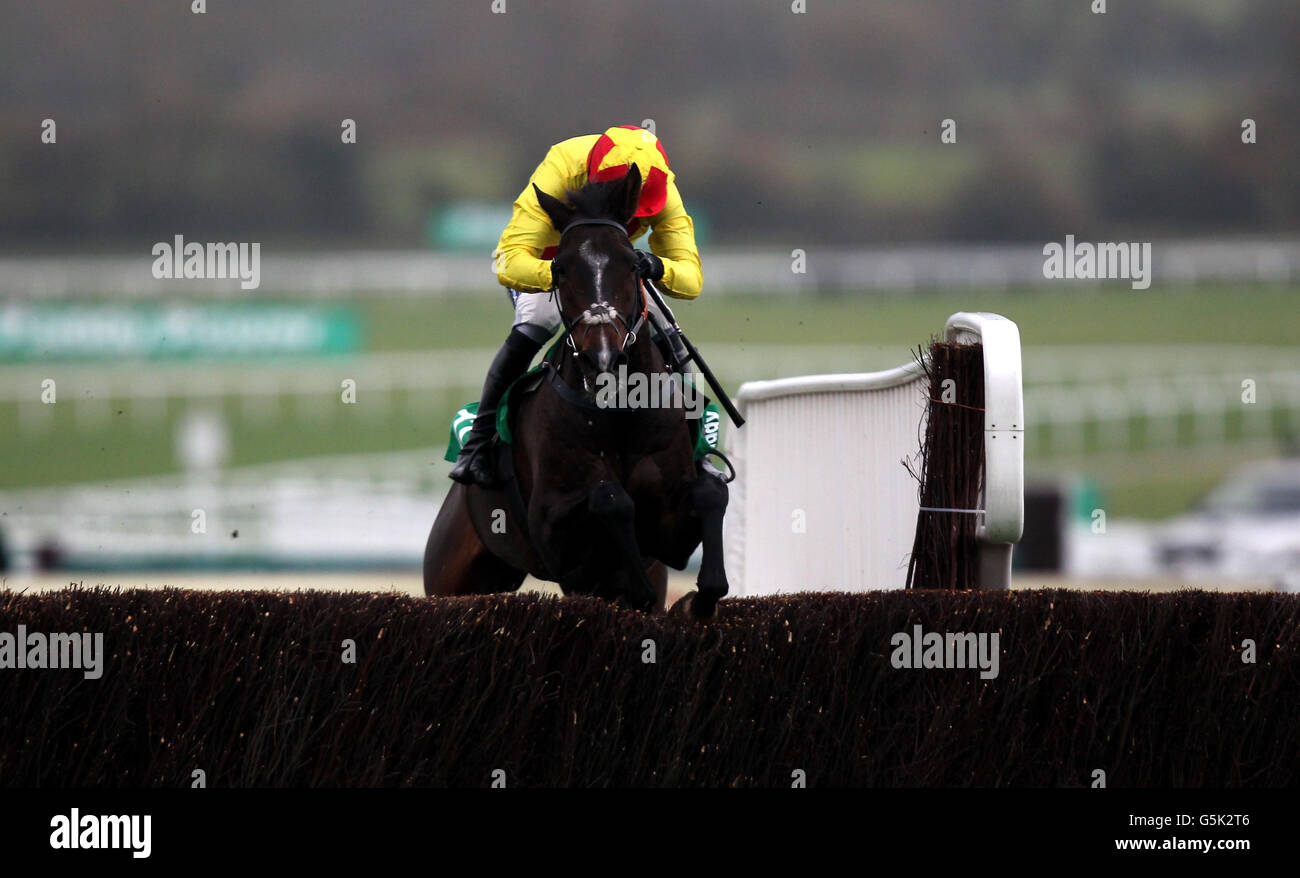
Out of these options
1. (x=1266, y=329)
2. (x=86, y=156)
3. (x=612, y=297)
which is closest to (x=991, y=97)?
(x=1266, y=329)

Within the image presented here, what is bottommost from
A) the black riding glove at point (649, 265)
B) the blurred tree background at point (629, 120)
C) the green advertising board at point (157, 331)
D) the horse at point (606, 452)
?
the horse at point (606, 452)

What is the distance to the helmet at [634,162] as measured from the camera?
5.04 m

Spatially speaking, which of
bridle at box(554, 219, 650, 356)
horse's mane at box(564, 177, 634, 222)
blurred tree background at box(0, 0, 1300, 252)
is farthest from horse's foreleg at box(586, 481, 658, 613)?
blurred tree background at box(0, 0, 1300, 252)

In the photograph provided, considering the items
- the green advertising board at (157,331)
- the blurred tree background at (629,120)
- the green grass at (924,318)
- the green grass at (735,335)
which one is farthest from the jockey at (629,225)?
the green grass at (924,318)

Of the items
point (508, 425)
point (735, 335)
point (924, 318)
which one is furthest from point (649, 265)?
point (924, 318)

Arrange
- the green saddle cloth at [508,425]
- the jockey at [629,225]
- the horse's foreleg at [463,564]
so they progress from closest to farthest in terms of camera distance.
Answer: the jockey at [629,225]
the green saddle cloth at [508,425]
the horse's foreleg at [463,564]

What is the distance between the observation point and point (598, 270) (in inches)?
186

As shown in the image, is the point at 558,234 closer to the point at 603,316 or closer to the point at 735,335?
the point at 603,316

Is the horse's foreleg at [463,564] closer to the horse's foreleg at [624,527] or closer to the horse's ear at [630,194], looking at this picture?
the horse's foreleg at [624,527]

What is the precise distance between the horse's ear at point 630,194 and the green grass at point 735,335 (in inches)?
1467

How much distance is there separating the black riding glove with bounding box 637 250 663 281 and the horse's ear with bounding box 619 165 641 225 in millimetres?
120

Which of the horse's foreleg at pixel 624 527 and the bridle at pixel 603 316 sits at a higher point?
the bridle at pixel 603 316
